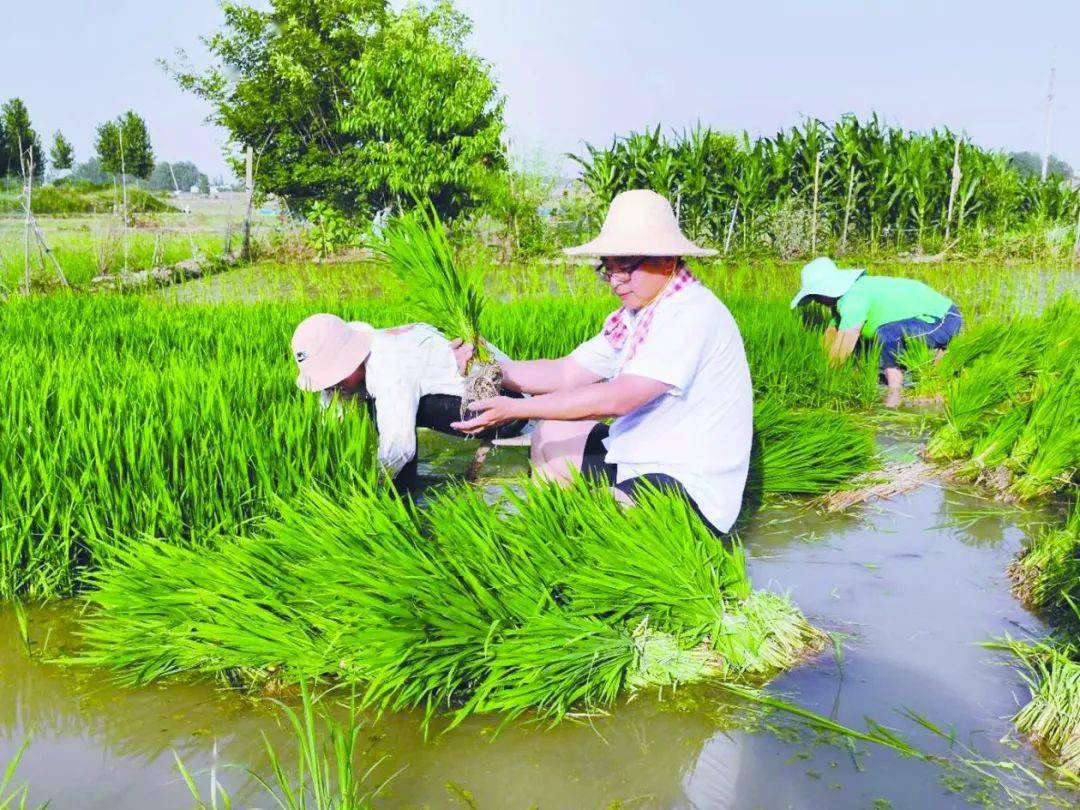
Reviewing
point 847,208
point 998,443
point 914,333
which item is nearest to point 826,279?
point 914,333

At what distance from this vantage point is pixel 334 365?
3.12m

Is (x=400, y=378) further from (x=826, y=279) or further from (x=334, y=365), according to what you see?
(x=826, y=279)

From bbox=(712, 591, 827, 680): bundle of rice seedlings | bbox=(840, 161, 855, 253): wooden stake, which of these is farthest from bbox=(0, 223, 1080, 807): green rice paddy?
bbox=(840, 161, 855, 253): wooden stake

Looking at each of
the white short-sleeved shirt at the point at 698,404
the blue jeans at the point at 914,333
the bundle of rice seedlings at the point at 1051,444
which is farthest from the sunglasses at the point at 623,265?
the blue jeans at the point at 914,333

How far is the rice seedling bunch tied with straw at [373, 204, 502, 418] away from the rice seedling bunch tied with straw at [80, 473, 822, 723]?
1.73 feet

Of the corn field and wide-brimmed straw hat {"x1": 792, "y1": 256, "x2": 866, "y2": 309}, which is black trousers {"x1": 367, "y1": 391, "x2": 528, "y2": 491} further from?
the corn field

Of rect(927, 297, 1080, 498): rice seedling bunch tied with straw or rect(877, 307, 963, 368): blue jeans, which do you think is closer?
rect(927, 297, 1080, 498): rice seedling bunch tied with straw

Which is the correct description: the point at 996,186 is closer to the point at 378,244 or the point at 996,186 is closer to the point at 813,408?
the point at 813,408

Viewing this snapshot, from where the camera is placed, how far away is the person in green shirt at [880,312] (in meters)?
5.16

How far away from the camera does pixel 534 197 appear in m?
14.6

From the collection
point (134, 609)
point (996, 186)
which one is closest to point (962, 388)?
point (134, 609)

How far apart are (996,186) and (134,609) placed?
13342 millimetres

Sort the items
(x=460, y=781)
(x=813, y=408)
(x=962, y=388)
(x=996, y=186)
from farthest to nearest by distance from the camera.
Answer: (x=996, y=186) → (x=813, y=408) → (x=962, y=388) → (x=460, y=781)

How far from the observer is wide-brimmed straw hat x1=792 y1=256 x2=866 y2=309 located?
517 centimetres
